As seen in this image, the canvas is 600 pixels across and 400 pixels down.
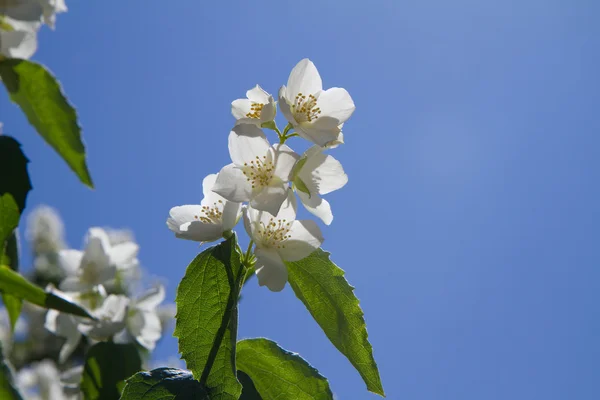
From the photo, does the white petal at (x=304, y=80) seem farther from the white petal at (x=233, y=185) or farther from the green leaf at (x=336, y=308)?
the green leaf at (x=336, y=308)

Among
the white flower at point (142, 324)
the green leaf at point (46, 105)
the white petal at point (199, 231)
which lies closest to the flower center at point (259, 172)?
the white petal at point (199, 231)

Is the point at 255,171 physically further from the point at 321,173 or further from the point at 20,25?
the point at 20,25

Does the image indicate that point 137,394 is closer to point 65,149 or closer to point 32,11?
point 65,149

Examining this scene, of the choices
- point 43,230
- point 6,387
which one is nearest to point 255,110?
point 6,387

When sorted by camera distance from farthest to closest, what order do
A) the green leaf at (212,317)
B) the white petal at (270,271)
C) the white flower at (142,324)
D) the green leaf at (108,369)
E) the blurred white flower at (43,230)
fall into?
the blurred white flower at (43,230)
the white flower at (142,324)
the green leaf at (108,369)
the white petal at (270,271)
the green leaf at (212,317)

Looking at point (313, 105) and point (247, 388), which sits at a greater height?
point (313, 105)

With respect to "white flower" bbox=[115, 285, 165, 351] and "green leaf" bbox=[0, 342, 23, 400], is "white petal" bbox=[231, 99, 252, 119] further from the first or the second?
"white flower" bbox=[115, 285, 165, 351]

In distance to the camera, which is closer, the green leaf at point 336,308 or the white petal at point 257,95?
the green leaf at point 336,308

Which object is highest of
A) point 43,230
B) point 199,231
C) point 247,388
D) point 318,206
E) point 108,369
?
point 43,230

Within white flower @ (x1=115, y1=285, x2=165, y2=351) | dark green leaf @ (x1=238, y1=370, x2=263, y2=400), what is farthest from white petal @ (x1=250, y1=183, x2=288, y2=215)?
white flower @ (x1=115, y1=285, x2=165, y2=351)
